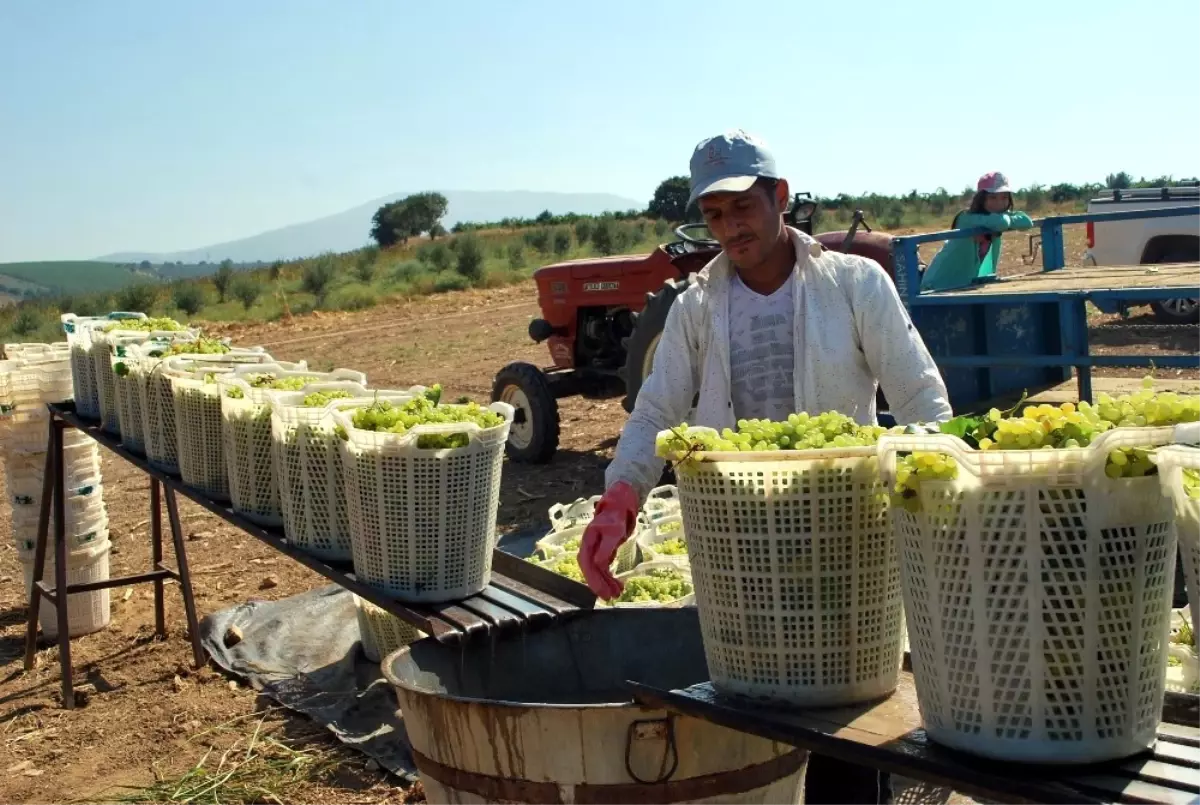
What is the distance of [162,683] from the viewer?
630 cm

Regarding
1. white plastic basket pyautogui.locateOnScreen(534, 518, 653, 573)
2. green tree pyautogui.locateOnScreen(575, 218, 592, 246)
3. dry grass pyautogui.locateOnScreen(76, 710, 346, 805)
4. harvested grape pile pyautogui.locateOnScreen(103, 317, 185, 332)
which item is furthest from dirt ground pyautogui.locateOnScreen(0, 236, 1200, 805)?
green tree pyautogui.locateOnScreen(575, 218, 592, 246)

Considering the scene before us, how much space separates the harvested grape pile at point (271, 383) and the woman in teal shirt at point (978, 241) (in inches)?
208

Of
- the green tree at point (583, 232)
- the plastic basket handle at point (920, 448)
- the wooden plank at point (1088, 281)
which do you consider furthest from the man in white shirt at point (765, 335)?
the green tree at point (583, 232)

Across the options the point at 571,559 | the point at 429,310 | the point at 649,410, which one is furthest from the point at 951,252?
the point at 429,310

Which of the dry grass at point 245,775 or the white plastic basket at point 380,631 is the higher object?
the white plastic basket at point 380,631

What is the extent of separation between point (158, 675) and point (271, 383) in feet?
9.00

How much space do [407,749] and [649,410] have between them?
245 centimetres

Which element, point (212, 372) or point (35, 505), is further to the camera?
point (35, 505)

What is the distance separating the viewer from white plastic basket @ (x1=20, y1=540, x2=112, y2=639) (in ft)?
23.0

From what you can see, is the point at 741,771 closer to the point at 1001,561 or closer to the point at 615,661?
the point at 615,661

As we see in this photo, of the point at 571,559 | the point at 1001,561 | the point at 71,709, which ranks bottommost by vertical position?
the point at 71,709

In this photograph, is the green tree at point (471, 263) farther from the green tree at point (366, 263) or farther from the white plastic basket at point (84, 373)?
the white plastic basket at point (84, 373)

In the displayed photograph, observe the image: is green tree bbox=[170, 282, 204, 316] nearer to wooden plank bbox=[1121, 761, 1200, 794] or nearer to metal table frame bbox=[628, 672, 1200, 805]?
metal table frame bbox=[628, 672, 1200, 805]

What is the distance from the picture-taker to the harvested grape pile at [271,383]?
14.0 feet
